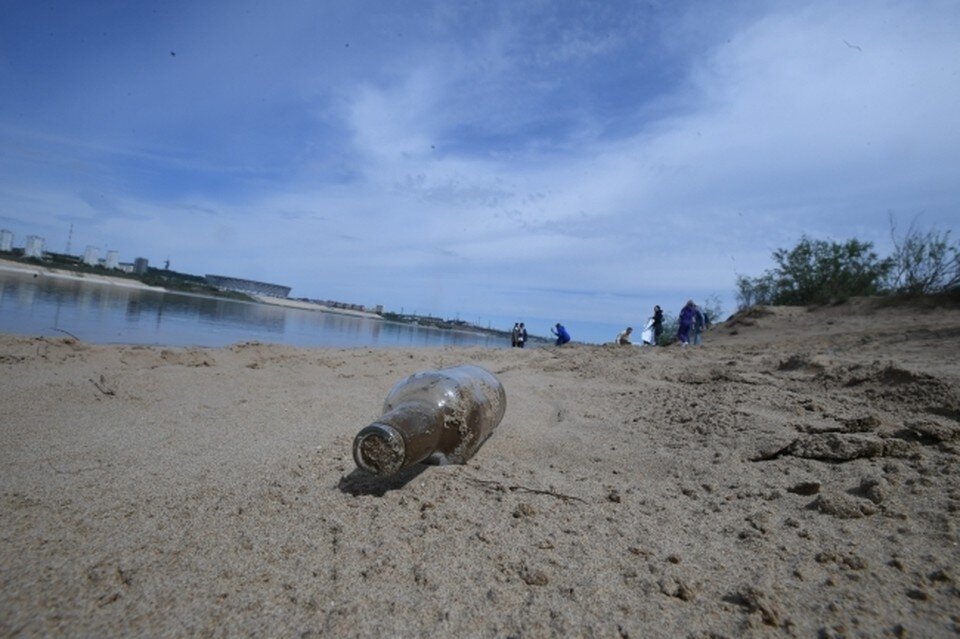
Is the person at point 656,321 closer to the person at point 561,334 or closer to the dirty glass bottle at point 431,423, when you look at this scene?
the person at point 561,334

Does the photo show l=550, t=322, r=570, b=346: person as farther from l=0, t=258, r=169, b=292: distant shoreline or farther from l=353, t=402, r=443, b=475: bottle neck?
l=0, t=258, r=169, b=292: distant shoreline

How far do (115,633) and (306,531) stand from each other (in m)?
0.48

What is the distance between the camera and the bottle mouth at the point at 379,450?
142 cm

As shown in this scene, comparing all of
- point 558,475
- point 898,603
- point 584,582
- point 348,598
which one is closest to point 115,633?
point 348,598

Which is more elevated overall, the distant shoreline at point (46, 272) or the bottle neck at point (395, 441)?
the distant shoreline at point (46, 272)

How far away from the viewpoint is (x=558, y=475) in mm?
1913

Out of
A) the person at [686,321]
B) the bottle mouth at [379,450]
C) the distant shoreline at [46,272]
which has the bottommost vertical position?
the bottle mouth at [379,450]

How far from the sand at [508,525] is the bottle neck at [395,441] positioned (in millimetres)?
149

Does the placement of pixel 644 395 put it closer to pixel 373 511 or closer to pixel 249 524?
pixel 373 511

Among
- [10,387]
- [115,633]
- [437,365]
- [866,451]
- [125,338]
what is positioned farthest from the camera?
[125,338]

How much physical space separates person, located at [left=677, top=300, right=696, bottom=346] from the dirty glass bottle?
35.6 feet

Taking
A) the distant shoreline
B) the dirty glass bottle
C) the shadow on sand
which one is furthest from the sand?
the distant shoreline

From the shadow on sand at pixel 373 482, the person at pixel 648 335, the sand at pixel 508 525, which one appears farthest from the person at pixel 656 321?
the shadow on sand at pixel 373 482

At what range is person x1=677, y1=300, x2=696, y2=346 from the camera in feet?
40.0
